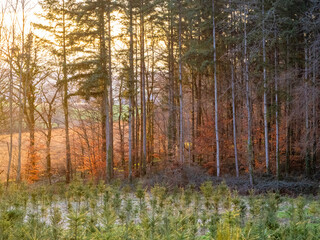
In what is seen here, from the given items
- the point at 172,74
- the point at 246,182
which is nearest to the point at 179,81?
the point at 172,74

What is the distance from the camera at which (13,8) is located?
19344 mm

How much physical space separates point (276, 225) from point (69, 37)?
703 inches

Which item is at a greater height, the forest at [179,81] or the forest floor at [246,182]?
the forest at [179,81]

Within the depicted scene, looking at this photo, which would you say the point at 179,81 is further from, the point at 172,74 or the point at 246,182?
the point at 246,182

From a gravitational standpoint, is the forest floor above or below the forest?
below

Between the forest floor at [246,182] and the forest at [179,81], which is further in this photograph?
the forest at [179,81]

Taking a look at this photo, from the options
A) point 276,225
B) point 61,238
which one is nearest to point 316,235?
point 276,225

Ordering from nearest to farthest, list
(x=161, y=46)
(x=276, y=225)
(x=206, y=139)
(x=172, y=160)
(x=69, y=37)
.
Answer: (x=276, y=225)
(x=172, y=160)
(x=69, y=37)
(x=206, y=139)
(x=161, y=46)

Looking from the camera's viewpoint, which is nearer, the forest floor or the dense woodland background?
the forest floor

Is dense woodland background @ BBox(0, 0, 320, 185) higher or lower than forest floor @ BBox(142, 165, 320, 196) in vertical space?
higher

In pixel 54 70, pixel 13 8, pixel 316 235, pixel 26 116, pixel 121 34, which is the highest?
pixel 13 8

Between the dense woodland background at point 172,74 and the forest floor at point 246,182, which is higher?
the dense woodland background at point 172,74

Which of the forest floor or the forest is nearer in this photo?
the forest floor

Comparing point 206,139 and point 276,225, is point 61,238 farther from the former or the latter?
point 206,139
